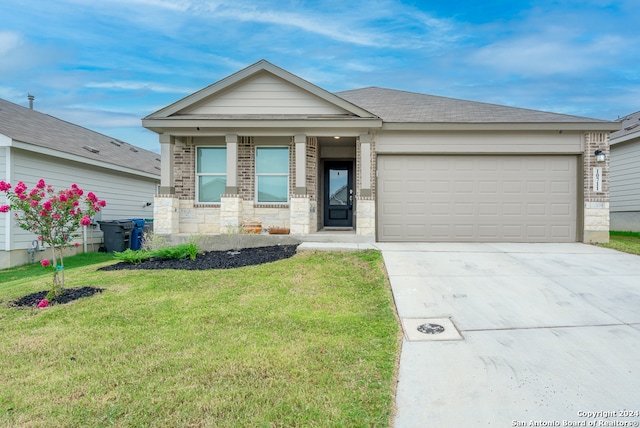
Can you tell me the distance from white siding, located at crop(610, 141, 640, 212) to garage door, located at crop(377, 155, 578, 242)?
623cm

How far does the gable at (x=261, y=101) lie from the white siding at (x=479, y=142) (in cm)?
216

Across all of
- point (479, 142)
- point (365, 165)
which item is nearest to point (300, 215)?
point (365, 165)

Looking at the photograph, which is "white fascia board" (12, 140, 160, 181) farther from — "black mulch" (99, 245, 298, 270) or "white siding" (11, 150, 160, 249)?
"black mulch" (99, 245, 298, 270)

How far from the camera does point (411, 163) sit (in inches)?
385

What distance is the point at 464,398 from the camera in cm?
269

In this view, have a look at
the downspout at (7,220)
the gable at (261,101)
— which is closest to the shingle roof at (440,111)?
the gable at (261,101)

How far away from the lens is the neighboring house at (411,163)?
31.0ft

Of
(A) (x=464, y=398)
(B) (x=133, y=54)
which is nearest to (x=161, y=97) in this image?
(B) (x=133, y=54)

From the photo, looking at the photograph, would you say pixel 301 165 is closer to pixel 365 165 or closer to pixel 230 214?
pixel 365 165

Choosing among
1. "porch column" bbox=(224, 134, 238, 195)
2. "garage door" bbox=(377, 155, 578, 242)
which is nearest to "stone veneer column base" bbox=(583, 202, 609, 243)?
"garage door" bbox=(377, 155, 578, 242)

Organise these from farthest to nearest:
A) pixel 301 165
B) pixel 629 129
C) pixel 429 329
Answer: pixel 629 129
pixel 301 165
pixel 429 329

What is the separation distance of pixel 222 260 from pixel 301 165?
10.7 ft

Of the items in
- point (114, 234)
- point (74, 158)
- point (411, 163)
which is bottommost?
point (114, 234)

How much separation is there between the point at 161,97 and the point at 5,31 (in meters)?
12.6
